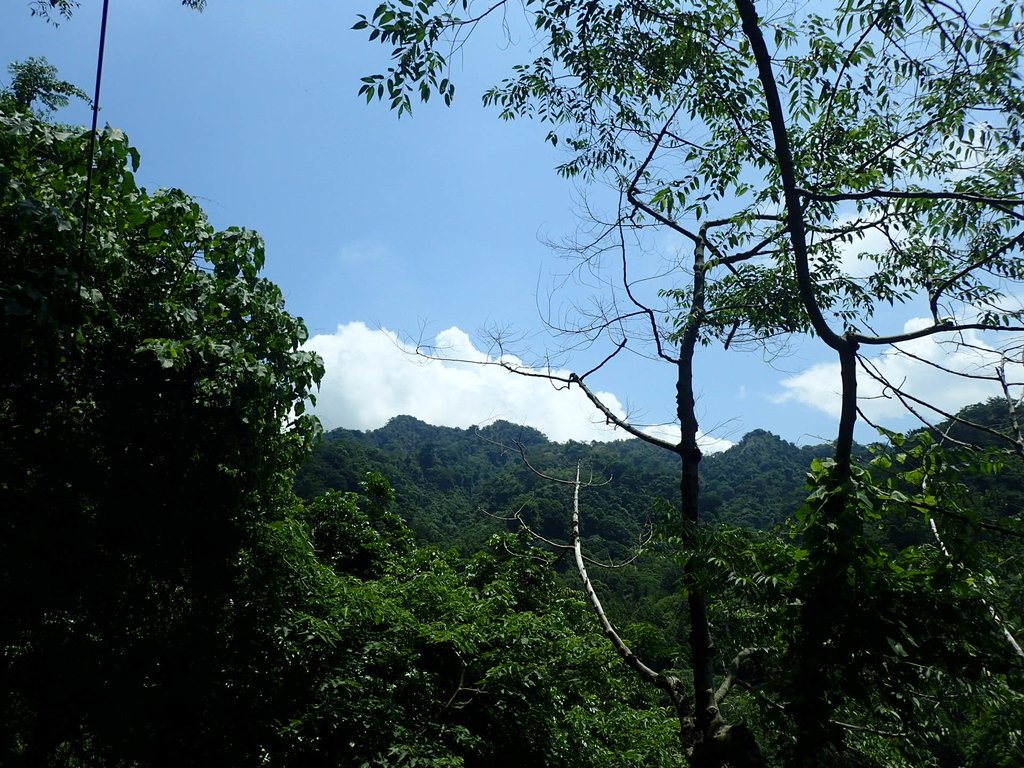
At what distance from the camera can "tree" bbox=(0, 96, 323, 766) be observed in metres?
4.34

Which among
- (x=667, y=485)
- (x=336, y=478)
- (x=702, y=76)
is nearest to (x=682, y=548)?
(x=702, y=76)

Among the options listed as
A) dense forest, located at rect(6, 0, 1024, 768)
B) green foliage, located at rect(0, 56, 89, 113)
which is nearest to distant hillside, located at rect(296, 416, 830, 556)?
dense forest, located at rect(6, 0, 1024, 768)

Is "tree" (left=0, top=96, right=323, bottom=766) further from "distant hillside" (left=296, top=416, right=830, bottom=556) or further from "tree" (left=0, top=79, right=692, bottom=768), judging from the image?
"distant hillside" (left=296, top=416, right=830, bottom=556)

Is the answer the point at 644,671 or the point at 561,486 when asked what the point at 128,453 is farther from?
the point at 561,486

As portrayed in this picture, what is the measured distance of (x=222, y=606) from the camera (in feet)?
18.1

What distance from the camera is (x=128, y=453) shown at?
484cm

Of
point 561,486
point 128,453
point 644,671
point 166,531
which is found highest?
point 128,453

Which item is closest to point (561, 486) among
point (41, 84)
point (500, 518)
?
point (500, 518)

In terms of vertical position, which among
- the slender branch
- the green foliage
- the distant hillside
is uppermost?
the green foliage

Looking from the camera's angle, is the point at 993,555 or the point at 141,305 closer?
the point at 993,555

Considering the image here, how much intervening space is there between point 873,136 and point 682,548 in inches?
125

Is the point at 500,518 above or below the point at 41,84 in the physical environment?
below

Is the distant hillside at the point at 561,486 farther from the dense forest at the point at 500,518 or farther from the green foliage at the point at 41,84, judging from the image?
the green foliage at the point at 41,84

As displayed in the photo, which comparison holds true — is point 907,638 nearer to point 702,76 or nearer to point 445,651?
point 702,76
